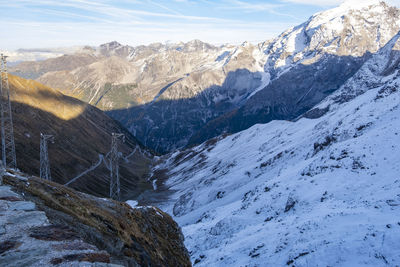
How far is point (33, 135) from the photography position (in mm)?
99438

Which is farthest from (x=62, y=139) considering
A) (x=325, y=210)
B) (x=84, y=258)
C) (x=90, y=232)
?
(x=84, y=258)

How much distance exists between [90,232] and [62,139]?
11311 cm

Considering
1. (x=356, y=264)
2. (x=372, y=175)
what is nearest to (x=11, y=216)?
(x=356, y=264)

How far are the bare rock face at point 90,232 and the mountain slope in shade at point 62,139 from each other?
223 ft

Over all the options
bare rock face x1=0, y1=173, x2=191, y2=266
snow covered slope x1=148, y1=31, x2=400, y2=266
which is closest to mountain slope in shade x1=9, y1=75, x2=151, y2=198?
snow covered slope x1=148, y1=31, x2=400, y2=266

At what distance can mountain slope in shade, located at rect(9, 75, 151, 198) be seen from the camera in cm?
9144

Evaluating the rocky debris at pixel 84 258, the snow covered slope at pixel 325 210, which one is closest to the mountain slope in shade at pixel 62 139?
the snow covered slope at pixel 325 210

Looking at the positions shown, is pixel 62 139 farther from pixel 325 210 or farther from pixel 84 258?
pixel 84 258

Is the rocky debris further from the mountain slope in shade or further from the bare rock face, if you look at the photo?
the mountain slope in shade

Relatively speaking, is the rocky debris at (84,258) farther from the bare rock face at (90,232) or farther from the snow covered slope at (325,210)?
the snow covered slope at (325,210)

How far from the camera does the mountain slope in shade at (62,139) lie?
91438 millimetres

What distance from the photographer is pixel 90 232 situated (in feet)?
47.5

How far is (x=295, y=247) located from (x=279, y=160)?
148 ft

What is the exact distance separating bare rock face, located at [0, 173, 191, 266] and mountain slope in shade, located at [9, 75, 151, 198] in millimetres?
67985
